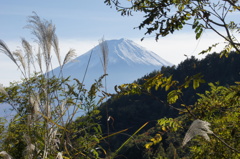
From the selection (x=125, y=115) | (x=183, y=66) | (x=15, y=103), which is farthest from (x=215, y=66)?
(x=15, y=103)

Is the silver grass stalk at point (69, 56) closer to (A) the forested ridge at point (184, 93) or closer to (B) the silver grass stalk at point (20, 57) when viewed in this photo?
(B) the silver grass stalk at point (20, 57)

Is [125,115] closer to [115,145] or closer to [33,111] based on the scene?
[115,145]

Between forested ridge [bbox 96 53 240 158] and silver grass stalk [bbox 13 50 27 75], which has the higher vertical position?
silver grass stalk [bbox 13 50 27 75]

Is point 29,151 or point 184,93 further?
point 184,93

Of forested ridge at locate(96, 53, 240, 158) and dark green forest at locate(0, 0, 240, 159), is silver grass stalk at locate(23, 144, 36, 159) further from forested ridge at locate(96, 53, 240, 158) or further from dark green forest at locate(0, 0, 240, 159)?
forested ridge at locate(96, 53, 240, 158)

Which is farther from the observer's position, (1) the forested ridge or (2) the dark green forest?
(1) the forested ridge

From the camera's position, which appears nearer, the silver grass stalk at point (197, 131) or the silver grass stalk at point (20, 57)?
the silver grass stalk at point (197, 131)

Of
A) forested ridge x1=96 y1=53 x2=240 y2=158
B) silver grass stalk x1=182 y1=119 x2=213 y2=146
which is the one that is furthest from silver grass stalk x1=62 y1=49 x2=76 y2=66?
forested ridge x1=96 y1=53 x2=240 y2=158

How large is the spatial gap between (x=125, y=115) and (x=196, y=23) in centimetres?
4690

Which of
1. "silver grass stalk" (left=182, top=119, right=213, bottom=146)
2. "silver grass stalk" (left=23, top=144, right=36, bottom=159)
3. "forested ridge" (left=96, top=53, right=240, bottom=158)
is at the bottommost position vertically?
"forested ridge" (left=96, top=53, right=240, bottom=158)

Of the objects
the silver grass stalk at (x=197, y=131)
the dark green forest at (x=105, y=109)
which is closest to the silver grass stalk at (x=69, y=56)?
the dark green forest at (x=105, y=109)

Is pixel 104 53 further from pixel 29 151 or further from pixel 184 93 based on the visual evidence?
pixel 184 93

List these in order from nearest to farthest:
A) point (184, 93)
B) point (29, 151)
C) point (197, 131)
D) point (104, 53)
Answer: point (197, 131)
point (29, 151)
point (104, 53)
point (184, 93)

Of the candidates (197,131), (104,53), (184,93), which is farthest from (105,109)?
(184,93)
